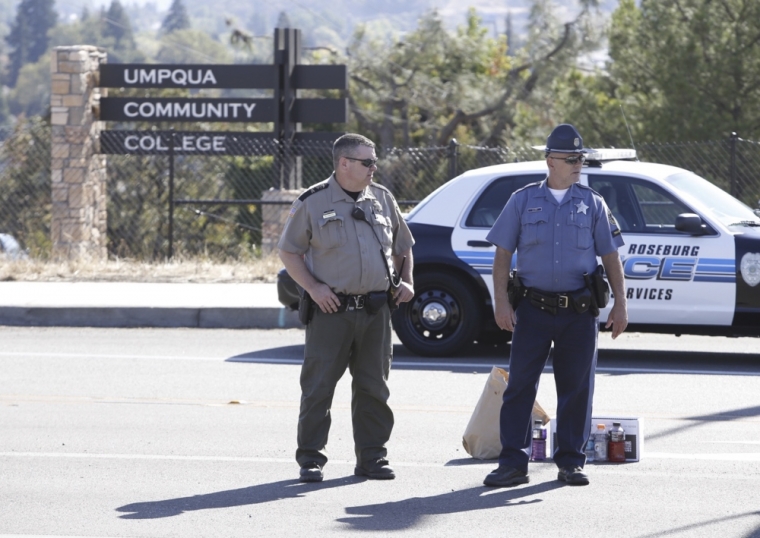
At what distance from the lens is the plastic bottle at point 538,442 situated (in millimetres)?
6555

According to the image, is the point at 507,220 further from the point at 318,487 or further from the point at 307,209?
the point at 318,487

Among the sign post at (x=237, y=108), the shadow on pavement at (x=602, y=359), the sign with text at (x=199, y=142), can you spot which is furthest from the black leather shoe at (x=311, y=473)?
the sign with text at (x=199, y=142)

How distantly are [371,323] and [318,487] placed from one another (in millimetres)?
868

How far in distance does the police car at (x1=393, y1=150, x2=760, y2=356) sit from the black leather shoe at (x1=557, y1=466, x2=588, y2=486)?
147 inches

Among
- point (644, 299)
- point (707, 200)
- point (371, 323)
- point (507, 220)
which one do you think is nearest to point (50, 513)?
point (371, 323)

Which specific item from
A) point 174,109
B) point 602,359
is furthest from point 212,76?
point 602,359

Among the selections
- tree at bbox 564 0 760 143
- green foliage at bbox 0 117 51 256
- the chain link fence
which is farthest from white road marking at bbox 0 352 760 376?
tree at bbox 564 0 760 143

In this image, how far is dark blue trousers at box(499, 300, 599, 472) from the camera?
5.92m

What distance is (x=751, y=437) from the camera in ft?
23.4

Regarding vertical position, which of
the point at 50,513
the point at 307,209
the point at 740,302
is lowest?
the point at 50,513

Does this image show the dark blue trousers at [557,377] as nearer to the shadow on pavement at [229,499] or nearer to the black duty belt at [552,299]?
the black duty belt at [552,299]

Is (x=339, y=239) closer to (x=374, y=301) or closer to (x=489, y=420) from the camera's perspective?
(x=374, y=301)

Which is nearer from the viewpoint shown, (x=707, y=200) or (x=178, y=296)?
(x=707, y=200)

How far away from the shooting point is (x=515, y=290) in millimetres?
5984
